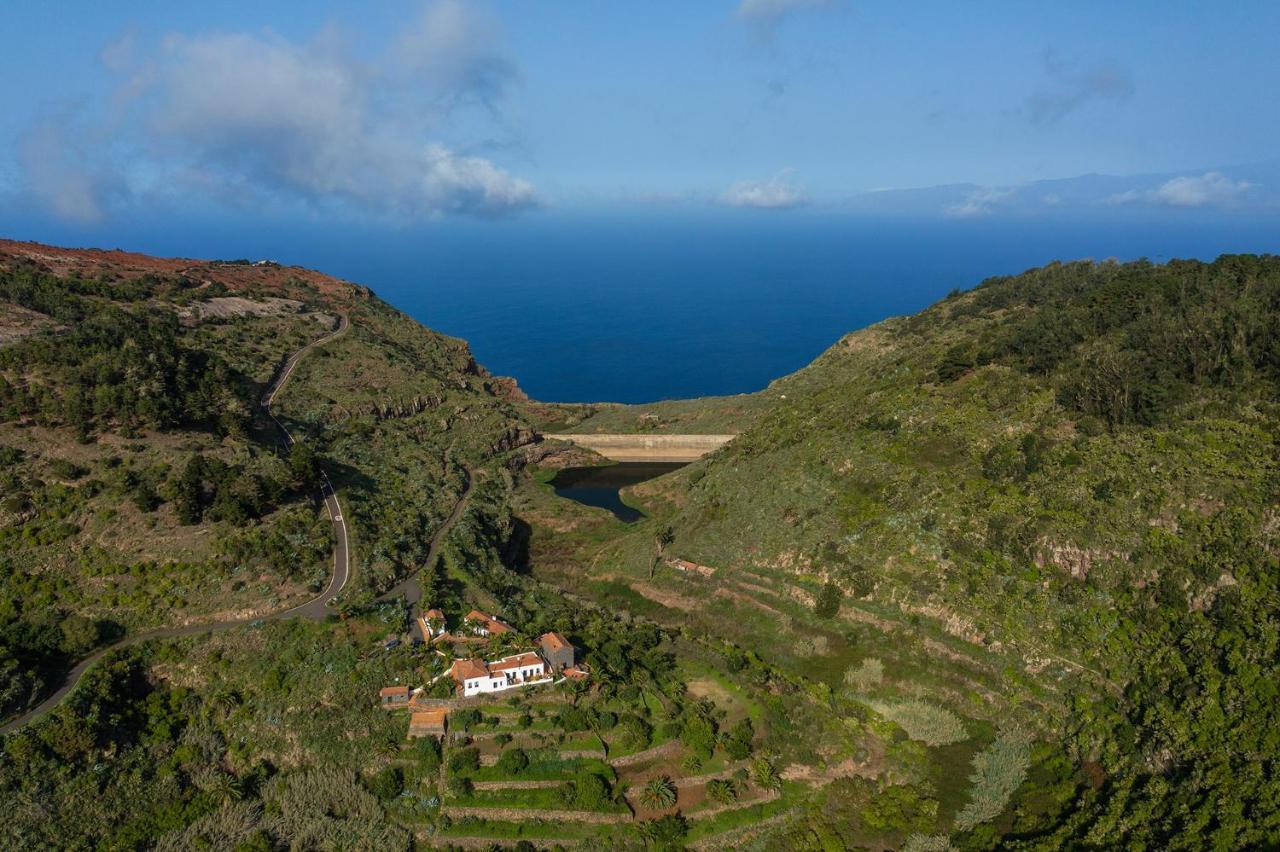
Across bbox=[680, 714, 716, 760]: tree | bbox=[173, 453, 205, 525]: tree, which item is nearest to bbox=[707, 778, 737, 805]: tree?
bbox=[680, 714, 716, 760]: tree

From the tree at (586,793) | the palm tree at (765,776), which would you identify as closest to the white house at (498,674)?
the tree at (586,793)

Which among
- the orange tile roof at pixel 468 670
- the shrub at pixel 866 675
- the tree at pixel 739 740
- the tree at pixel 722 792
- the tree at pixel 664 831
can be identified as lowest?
the tree at pixel 664 831

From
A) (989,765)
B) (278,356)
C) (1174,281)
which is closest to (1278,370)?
(1174,281)

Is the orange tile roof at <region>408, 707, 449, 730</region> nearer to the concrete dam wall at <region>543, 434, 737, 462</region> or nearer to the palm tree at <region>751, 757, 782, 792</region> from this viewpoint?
the palm tree at <region>751, 757, 782, 792</region>

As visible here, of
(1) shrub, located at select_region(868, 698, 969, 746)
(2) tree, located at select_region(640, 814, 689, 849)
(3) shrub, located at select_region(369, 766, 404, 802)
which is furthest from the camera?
(1) shrub, located at select_region(868, 698, 969, 746)

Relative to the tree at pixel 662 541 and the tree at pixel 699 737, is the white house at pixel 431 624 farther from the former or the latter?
the tree at pixel 662 541

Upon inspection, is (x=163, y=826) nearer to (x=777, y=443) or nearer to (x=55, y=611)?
(x=55, y=611)
